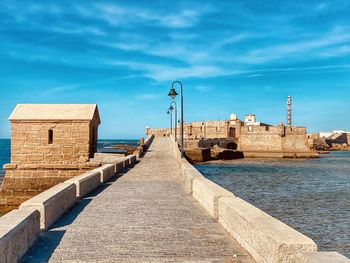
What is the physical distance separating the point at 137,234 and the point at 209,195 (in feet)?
8.48

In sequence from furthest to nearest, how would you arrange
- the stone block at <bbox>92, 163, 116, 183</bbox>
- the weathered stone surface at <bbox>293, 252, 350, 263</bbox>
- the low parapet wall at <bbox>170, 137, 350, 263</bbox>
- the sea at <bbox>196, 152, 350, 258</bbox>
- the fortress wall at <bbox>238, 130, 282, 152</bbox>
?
1. the fortress wall at <bbox>238, 130, 282, 152</bbox>
2. the stone block at <bbox>92, 163, 116, 183</bbox>
3. the sea at <bbox>196, 152, 350, 258</bbox>
4. the low parapet wall at <bbox>170, 137, 350, 263</bbox>
5. the weathered stone surface at <bbox>293, 252, 350, 263</bbox>

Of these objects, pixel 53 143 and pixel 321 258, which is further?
pixel 53 143

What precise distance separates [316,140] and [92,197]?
11305 centimetres

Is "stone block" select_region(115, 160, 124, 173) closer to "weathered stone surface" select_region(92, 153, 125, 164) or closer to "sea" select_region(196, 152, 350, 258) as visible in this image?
"weathered stone surface" select_region(92, 153, 125, 164)

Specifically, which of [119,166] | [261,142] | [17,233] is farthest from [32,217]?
[261,142]

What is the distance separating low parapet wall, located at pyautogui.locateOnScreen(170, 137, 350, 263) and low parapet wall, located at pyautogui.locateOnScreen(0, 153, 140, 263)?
3.19 metres

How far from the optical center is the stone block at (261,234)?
462 centimetres

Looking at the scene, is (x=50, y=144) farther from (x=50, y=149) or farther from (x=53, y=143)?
(x=50, y=149)

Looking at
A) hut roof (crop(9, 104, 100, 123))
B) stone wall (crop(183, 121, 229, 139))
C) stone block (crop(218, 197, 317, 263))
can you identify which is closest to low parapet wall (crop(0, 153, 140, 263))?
stone block (crop(218, 197, 317, 263))

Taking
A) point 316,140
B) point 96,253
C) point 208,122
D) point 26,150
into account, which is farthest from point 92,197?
point 316,140

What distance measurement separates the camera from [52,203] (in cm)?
819

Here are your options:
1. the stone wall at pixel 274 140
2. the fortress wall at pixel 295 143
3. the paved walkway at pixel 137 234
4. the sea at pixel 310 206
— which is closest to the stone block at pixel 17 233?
the paved walkway at pixel 137 234

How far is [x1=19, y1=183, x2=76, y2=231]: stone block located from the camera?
294 inches

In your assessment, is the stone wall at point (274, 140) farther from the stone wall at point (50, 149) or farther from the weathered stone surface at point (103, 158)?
the stone wall at point (50, 149)
